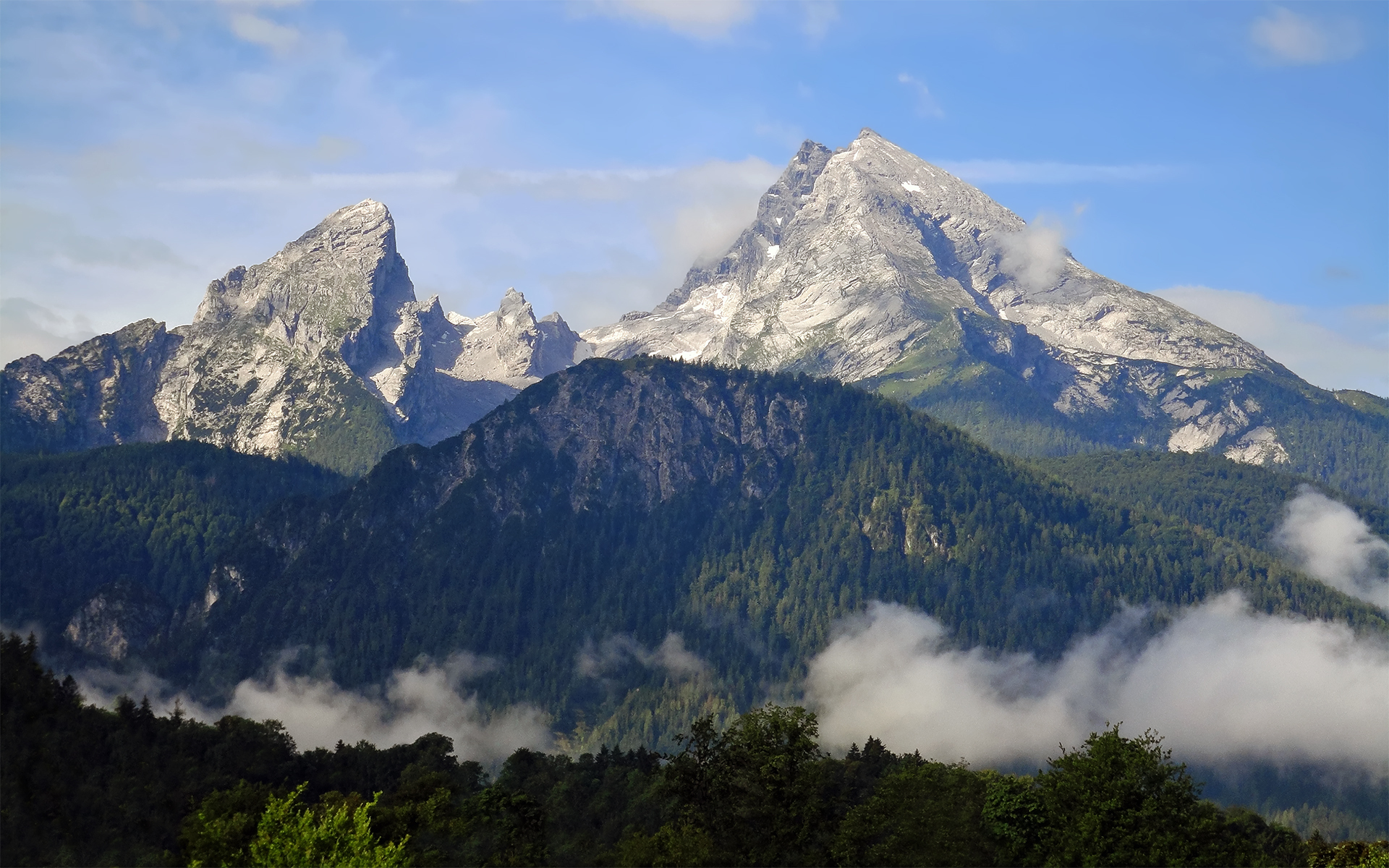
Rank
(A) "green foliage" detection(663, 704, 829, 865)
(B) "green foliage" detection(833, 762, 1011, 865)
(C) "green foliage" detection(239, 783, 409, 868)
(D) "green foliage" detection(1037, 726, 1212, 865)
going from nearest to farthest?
(C) "green foliage" detection(239, 783, 409, 868) → (D) "green foliage" detection(1037, 726, 1212, 865) → (A) "green foliage" detection(663, 704, 829, 865) → (B) "green foliage" detection(833, 762, 1011, 865)

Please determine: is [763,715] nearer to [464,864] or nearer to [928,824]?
[928,824]

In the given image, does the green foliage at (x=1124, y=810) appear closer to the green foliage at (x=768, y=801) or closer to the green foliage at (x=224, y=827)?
the green foliage at (x=768, y=801)

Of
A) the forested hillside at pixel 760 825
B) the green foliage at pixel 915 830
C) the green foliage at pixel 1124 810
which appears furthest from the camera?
the green foliage at pixel 915 830

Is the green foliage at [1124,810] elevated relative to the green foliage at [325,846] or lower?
elevated

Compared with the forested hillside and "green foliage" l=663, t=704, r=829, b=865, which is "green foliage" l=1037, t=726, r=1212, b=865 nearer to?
the forested hillside

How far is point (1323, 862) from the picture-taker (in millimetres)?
197500

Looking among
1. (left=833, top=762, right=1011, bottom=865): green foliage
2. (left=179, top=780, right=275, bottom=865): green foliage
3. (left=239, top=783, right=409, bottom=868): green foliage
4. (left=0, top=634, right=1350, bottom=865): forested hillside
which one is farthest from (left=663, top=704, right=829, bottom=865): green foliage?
(left=179, top=780, right=275, bottom=865): green foliage

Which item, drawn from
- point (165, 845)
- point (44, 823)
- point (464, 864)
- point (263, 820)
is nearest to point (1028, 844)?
point (464, 864)

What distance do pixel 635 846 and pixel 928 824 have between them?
112 feet

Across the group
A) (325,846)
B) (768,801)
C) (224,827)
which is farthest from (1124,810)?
(224,827)

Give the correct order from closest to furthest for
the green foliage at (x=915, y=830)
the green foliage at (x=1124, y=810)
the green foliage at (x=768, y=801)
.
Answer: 1. the green foliage at (x=1124, y=810)
2. the green foliage at (x=768, y=801)
3. the green foliage at (x=915, y=830)

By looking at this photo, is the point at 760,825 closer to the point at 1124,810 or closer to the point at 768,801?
the point at 768,801

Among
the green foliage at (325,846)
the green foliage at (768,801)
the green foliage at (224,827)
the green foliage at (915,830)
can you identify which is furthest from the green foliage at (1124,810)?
the green foliage at (224,827)

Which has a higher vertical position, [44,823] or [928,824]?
[928,824]
